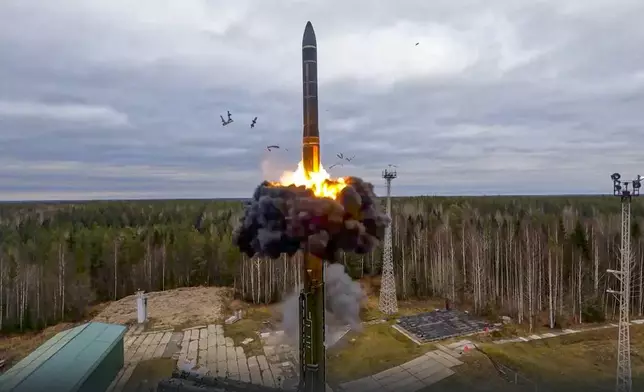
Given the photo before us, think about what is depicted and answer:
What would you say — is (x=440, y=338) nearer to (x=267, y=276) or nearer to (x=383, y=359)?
(x=383, y=359)

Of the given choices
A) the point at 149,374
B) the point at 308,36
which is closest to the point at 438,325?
the point at 149,374

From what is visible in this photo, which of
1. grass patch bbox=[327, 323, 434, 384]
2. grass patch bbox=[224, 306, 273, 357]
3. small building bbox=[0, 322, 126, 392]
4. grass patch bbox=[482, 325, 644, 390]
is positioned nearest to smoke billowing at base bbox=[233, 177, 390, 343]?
small building bbox=[0, 322, 126, 392]

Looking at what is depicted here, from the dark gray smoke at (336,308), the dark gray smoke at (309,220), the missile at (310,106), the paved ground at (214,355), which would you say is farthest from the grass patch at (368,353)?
the missile at (310,106)

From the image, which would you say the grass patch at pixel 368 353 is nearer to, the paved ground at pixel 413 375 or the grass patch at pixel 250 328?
the paved ground at pixel 413 375

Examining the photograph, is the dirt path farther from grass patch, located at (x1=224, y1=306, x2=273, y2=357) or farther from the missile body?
the missile body

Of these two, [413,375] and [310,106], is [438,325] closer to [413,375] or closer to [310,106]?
[413,375]
